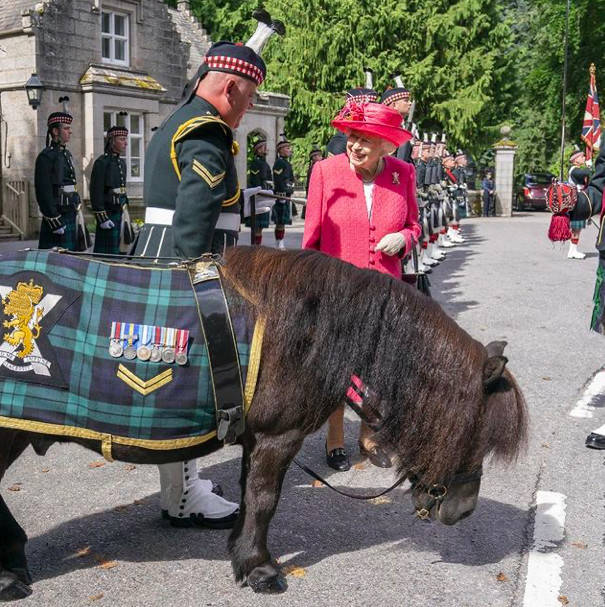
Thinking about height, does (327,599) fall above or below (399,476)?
below

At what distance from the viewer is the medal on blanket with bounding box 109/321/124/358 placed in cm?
299

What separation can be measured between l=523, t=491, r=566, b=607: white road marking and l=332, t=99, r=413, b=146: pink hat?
6.96 feet

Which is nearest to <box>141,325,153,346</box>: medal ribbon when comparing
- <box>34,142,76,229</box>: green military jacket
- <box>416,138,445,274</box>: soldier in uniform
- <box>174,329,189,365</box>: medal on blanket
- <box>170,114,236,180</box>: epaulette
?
<box>174,329,189,365</box>: medal on blanket

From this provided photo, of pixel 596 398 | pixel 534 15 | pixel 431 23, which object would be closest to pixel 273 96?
pixel 431 23

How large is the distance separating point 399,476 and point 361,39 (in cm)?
3094

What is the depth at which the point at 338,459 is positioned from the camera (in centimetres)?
499

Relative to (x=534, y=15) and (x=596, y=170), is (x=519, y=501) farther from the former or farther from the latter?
(x=534, y=15)

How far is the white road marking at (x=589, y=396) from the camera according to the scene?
6152mm

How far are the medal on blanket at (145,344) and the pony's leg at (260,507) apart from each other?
1.79ft

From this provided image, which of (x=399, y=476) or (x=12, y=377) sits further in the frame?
(x=399, y=476)

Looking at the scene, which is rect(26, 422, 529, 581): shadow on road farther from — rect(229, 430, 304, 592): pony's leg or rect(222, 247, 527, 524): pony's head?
rect(222, 247, 527, 524): pony's head

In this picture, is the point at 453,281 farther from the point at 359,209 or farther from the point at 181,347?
the point at 181,347

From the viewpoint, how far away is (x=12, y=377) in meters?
3.03

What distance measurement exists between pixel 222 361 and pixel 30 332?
715 mm
